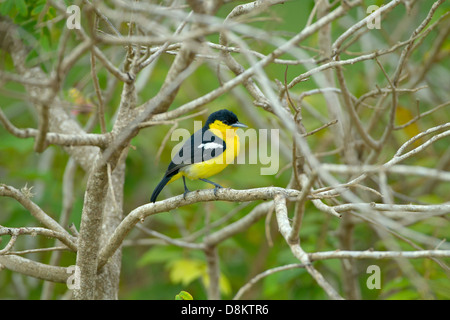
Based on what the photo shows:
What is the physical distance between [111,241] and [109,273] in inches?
20.7

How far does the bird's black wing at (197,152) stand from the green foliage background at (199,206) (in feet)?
3.31

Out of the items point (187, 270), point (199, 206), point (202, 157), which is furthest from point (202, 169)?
point (199, 206)

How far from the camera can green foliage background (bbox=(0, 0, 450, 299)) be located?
4.90m

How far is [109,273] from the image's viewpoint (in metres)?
3.90

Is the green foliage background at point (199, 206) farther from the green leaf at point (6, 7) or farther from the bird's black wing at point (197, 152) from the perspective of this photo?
the bird's black wing at point (197, 152)

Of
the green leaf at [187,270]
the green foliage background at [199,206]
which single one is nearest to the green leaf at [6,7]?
the green foliage background at [199,206]

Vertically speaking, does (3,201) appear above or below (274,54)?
above

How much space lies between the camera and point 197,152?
148 inches

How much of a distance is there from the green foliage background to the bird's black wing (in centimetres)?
101

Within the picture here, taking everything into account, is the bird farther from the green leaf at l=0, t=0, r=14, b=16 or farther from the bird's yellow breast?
the green leaf at l=0, t=0, r=14, b=16

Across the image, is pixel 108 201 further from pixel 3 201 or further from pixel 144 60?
pixel 3 201

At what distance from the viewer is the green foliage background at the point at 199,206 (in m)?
4.90
